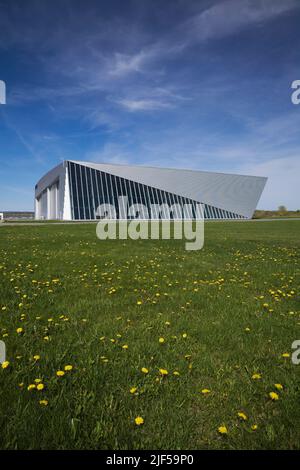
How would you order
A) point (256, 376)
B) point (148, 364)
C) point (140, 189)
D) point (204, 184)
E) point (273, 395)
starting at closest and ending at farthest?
1. point (273, 395)
2. point (256, 376)
3. point (148, 364)
4. point (140, 189)
5. point (204, 184)

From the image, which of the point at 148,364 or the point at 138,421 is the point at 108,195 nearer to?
the point at 148,364

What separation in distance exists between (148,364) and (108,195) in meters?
49.4

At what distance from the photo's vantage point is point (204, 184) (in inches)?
2525

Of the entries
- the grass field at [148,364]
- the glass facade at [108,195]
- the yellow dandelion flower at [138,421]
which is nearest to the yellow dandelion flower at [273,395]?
the grass field at [148,364]

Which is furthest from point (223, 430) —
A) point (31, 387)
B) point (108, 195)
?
point (108, 195)

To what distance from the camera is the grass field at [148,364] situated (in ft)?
7.85

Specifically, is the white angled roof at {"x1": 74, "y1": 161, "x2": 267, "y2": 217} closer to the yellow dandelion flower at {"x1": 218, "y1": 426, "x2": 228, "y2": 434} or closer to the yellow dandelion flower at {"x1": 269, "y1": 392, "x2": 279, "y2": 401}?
the yellow dandelion flower at {"x1": 269, "y1": 392, "x2": 279, "y2": 401}

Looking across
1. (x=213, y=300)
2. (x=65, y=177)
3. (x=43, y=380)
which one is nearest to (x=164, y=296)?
(x=213, y=300)

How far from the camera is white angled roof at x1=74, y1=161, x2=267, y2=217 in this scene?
183 feet

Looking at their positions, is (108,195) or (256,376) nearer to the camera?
(256,376)

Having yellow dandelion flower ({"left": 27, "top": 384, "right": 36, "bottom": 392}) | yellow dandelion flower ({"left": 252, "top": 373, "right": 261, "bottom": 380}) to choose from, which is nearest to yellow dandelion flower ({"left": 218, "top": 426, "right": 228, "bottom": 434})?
yellow dandelion flower ({"left": 252, "top": 373, "right": 261, "bottom": 380})

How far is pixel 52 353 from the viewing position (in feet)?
11.5

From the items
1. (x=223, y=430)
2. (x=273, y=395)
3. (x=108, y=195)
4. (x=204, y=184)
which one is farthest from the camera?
(x=204, y=184)

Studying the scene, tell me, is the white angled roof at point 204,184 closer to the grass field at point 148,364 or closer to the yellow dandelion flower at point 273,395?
the grass field at point 148,364
